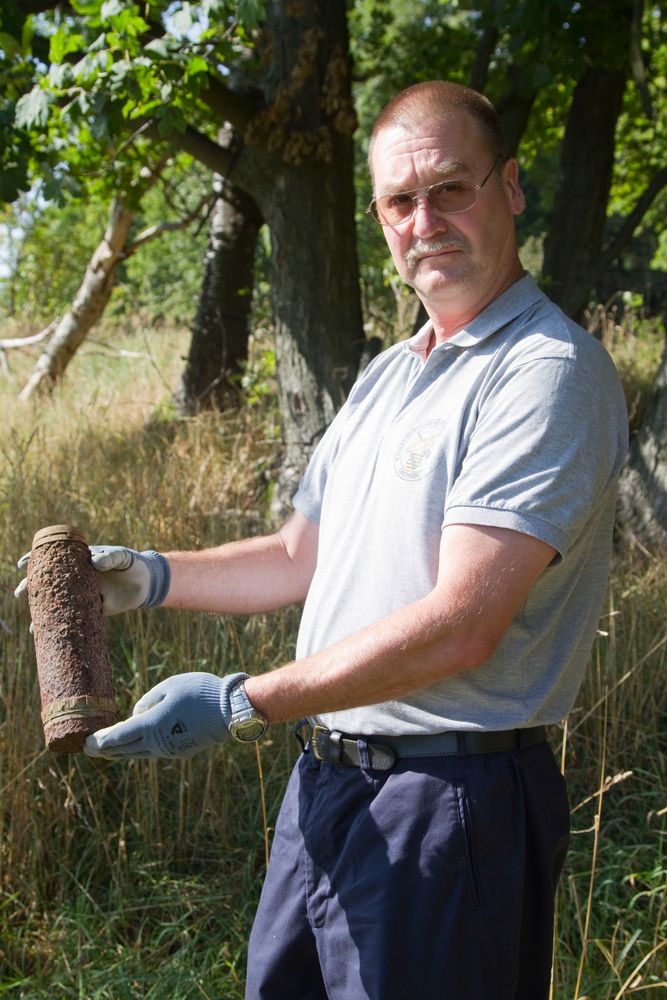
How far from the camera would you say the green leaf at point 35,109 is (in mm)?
4043

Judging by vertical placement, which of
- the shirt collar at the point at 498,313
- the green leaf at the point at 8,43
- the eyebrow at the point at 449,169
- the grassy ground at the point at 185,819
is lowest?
the grassy ground at the point at 185,819

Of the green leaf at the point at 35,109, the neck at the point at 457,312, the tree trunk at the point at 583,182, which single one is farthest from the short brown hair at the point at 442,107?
the tree trunk at the point at 583,182

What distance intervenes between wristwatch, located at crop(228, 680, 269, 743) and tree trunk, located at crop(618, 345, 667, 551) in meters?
3.06

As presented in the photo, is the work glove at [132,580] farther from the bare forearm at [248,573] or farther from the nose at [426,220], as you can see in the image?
the nose at [426,220]

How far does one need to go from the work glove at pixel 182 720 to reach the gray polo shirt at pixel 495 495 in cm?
27

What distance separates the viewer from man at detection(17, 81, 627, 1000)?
1.68 meters

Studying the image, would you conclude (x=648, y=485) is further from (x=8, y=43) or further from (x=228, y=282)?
(x=228, y=282)

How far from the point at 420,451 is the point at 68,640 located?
31.6 inches

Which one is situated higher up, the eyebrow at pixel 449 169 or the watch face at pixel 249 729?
the eyebrow at pixel 449 169

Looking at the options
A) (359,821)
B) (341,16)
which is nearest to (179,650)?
(359,821)

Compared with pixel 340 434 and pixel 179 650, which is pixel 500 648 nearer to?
pixel 340 434

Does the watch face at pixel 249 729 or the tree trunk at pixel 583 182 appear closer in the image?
the watch face at pixel 249 729

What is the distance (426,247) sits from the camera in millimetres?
2016

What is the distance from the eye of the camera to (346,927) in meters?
1.90
